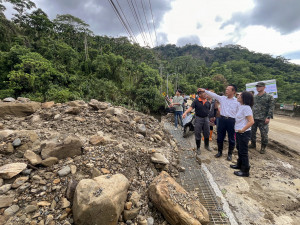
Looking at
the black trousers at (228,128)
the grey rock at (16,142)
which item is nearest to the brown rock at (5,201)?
the grey rock at (16,142)

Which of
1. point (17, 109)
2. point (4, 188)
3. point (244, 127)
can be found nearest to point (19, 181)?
point (4, 188)

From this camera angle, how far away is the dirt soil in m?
2.03

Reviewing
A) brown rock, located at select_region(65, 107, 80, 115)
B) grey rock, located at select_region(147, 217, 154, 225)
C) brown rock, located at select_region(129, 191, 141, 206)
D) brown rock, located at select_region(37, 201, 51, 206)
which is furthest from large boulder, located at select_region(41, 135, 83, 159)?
brown rock, located at select_region(65, 107, 80, 115)

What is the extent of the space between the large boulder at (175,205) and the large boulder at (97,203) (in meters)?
0.47

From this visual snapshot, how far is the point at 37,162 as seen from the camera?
2.04 meters

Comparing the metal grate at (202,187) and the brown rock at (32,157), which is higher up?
the brown rock at (32,157)

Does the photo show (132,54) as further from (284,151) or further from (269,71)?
(269,71)

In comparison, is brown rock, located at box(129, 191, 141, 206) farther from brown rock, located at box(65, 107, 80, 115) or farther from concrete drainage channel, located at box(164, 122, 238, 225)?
brown rock, located at box(65, 107, 80, 115)

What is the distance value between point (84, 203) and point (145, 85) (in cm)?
1409

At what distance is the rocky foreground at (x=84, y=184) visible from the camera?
160 centimetres

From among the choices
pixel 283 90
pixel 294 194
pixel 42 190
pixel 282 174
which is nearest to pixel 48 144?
pixel 42 190

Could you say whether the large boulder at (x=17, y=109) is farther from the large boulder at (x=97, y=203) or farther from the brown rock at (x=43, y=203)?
the large boulder at (x=97, y=203)

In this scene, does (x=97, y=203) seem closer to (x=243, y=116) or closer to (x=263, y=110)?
(x=243, y=116)

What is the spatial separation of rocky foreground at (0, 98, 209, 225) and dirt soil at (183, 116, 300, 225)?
0.78 metres
